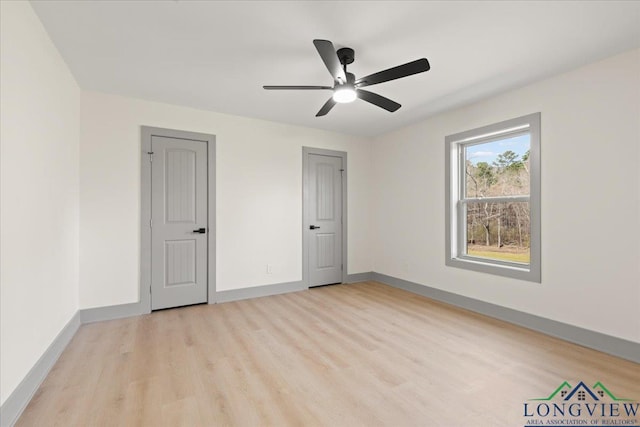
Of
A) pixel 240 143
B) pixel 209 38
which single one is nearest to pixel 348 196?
pixel 240 143

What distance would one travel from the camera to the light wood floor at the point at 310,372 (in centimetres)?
183

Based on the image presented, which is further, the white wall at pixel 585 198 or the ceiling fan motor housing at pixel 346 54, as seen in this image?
the white wall at pixel 585 198

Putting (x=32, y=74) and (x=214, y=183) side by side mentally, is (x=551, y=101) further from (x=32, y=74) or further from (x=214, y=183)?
(x=32, y=74)

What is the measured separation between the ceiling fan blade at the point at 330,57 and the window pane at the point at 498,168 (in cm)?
236

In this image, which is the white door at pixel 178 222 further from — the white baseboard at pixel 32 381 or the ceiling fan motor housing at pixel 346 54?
the ceiling fan motor housing at pixel 346 54

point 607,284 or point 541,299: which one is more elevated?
point 607,284

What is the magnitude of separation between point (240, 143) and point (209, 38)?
6.49 feet

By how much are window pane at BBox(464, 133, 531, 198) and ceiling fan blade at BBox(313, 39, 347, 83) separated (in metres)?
2.36

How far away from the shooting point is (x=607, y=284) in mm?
2654

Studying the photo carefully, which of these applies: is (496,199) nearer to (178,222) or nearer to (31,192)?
(178,222)

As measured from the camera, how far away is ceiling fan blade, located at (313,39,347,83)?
1966 millimetres

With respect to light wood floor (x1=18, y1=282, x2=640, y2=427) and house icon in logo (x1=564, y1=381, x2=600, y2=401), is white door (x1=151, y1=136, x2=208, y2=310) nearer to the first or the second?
light wood floor (x1=18, y1=282, x2=640, y2=427)
